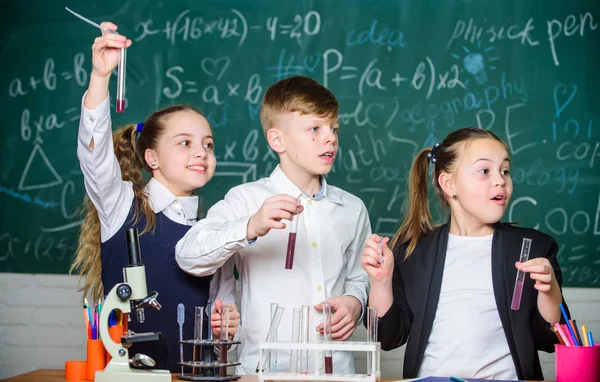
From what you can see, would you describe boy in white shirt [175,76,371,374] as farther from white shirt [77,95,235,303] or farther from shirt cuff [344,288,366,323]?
white shirt [77,95,235,303]

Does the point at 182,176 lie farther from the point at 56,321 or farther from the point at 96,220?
the point at 56,321

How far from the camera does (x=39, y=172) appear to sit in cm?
352

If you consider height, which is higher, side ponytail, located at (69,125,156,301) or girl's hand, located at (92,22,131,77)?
girl's hand, located at (92,22,131,77)

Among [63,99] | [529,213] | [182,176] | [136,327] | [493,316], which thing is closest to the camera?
[493,316]

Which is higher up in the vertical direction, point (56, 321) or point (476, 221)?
point (476, 221)

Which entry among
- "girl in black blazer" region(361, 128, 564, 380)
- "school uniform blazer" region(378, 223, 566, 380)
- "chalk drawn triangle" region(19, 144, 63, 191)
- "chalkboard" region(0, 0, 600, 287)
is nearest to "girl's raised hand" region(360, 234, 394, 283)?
"girl in black blazer" region(361, 128, 564, 380)

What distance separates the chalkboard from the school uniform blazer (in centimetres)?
124

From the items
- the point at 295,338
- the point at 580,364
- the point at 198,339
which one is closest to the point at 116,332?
the point at 198,339

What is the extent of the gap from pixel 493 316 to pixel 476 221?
1.07 ft

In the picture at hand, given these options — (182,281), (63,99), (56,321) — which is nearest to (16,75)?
(63,99)

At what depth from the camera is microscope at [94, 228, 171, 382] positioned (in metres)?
1.56

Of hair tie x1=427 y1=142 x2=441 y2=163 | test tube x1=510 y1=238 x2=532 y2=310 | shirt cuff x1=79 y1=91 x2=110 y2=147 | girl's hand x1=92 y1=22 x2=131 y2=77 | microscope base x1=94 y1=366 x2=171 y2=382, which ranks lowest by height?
microscope base x1=94 y1=366 x2=171 y2=382

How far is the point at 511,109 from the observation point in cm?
338

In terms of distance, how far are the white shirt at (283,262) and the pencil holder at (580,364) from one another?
647 mm
